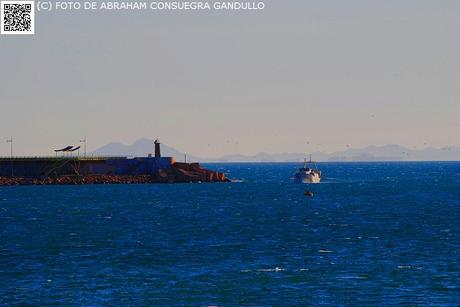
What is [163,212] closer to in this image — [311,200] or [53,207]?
[53,207]

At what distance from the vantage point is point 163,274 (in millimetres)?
67125

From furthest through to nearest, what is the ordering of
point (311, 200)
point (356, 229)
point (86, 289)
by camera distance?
1. point (311, 200)
2. point (356, 229)
3. point (86, 289)

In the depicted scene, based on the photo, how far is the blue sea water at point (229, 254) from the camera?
2335 inches

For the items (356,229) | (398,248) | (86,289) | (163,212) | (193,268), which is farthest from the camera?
(163,212)

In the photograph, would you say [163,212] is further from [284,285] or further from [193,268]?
[284,285]

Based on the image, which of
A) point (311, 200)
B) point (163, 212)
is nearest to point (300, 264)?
point (163, 212)

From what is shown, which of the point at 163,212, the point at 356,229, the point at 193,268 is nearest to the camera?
the point at 193,268

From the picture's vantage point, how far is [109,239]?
91.7 metres

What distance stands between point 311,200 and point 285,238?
235ft

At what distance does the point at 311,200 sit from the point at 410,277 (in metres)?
97.8

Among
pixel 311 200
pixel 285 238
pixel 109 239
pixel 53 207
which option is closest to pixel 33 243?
pixel 109 239

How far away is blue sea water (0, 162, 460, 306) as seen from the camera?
195ft

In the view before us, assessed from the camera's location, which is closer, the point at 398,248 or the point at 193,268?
the point at 193,268

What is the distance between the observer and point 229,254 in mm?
77812
